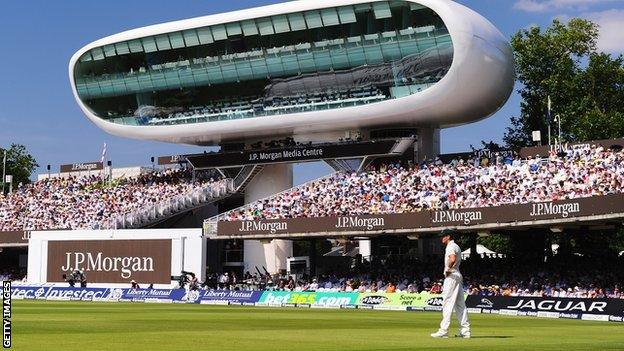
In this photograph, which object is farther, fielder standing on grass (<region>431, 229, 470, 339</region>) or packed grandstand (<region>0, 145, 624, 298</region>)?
packed grandstand (<region>0, 145, 624, 298</region>)

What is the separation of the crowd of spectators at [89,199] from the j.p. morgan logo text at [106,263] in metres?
2.92

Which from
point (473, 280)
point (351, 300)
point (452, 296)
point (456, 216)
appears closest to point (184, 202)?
point (473, 280)

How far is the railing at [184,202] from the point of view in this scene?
225ft

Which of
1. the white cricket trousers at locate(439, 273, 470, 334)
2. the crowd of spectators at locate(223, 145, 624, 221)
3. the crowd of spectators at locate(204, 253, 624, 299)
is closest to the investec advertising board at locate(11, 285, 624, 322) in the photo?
the crowd of spectators at locate(204, 253, 624, 299)

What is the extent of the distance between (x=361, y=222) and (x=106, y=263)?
64.9 feet

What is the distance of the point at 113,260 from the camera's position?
213 feet

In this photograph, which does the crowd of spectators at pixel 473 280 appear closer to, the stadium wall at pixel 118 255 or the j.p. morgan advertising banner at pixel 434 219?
the stadium wall at pixel 118 255

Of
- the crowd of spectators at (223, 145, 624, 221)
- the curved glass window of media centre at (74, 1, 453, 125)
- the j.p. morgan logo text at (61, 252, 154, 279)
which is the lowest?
the j.p. morgan logo text at (61, 252, 154, 279)

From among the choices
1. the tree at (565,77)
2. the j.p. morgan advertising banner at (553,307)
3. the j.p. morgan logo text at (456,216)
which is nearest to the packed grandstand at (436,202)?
the j.p. morgan logo text at (456,216)

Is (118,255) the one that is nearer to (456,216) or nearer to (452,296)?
(456,216)

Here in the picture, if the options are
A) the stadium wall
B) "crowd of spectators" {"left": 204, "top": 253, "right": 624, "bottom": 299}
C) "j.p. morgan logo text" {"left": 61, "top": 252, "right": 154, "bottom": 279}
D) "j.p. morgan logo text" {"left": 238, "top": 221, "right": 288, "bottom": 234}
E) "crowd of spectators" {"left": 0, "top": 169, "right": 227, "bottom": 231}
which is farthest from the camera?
"crowd of spectators" {"left": 0, "top": 169, "right": 227, "bottom": 231}

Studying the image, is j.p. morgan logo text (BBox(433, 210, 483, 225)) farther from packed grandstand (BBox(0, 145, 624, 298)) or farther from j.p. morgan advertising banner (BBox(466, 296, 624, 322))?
j.p. morgan advertising banner (BBox(466, 296, 624, 322))

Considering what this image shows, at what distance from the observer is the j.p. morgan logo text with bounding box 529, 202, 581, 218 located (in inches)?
1737

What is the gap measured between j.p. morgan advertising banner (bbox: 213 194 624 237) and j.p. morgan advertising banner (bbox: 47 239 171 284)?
16.7ft
